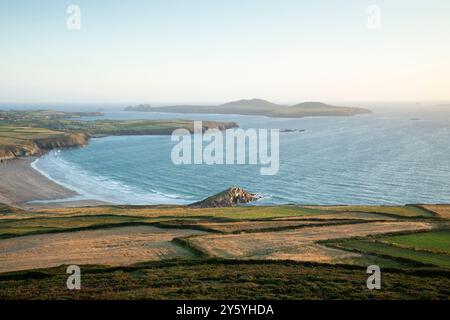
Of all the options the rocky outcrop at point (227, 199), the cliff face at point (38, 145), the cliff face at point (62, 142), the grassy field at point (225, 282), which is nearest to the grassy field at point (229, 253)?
the grassy field at point (225, 282)

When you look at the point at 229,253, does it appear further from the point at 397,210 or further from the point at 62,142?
the point at 62,142

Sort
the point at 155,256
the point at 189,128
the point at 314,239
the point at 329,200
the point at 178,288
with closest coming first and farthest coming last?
the point at 178,288, the point at 155,256, the point at 314,239, the point at 329,200, the point at 189,128

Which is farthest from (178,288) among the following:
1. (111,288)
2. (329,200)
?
(329,200)

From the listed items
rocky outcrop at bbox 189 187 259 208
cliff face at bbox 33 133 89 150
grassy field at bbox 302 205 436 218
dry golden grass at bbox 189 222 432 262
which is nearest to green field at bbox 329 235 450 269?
dry golden grass at bbox 189 222 432 262

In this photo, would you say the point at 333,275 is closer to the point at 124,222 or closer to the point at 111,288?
the point at 111,288

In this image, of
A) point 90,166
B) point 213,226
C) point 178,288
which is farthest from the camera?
point 90,166

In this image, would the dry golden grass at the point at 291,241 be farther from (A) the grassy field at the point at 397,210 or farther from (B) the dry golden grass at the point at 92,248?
(A) the grassy field at the point at 397,210
